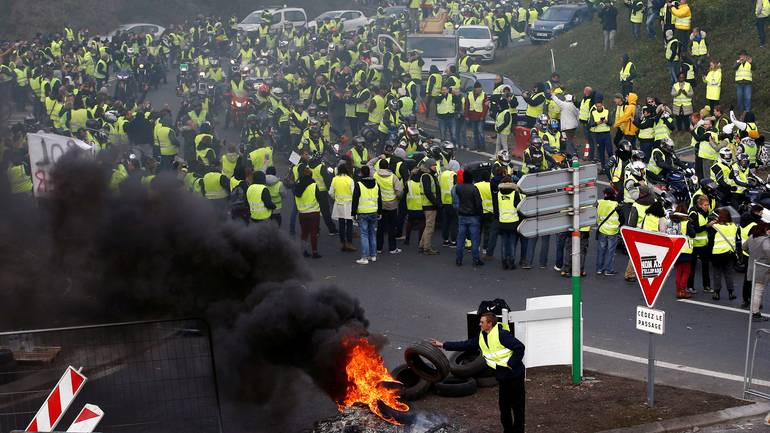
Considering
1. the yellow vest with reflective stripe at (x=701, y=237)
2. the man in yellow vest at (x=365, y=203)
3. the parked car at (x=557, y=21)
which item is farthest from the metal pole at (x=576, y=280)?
the parked car at (x=557, y=21)

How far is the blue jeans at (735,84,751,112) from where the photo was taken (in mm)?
24922

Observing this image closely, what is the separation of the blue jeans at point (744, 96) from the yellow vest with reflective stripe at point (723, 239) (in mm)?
10083

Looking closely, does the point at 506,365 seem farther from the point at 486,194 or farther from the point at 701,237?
the point at 486,194

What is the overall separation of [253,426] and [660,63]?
20.8 m

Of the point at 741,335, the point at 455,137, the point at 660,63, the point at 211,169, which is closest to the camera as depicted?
the point at 741,335

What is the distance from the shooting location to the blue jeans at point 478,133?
2642 cm

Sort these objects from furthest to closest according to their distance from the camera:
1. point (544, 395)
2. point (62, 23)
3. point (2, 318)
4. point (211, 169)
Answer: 1. point (62, 23)
2. point (211, 169)
3. point (2, 318)
4. point (544, 395)

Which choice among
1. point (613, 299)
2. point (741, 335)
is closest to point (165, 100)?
point (613, 299)

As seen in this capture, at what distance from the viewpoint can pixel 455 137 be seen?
88.2 feet

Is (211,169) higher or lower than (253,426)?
higher

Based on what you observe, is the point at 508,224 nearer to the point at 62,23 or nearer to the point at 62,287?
the point at 62,287

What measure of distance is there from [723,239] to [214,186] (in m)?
8.01

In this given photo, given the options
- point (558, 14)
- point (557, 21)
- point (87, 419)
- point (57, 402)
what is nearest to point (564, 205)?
point (87, 419)

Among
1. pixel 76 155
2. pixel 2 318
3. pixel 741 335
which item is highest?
pixel 76 155
